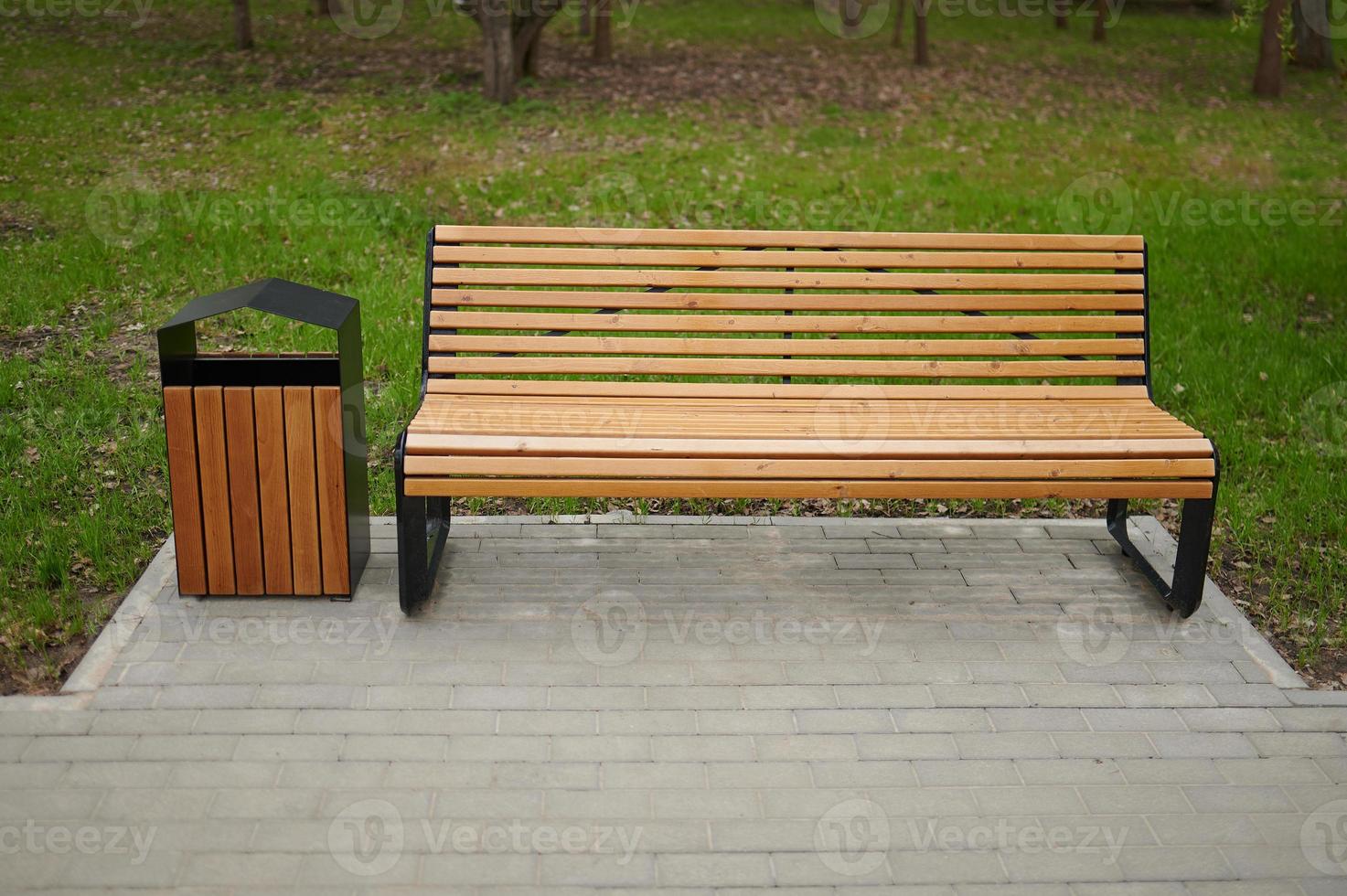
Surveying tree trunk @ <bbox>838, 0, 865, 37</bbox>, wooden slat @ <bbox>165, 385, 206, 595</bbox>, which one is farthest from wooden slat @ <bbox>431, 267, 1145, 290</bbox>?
tree trunk @ <bbox>838, 0, 865, 37</bbox>

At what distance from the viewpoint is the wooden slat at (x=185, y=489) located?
3.93 metres

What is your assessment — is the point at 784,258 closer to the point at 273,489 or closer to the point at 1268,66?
the point at 273,489

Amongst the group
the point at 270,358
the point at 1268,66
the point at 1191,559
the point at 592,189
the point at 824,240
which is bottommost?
the point at 1191,559

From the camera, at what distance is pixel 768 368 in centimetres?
463

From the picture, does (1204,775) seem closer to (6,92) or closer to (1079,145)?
(1079,145)

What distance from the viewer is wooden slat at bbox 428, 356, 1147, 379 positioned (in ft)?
14.7

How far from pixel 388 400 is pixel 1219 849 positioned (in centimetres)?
401

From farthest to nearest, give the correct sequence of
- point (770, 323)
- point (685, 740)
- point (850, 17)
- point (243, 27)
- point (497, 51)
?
point (850, 17)
point (243, 27)
point (497, 51)
point (770, 323)
point (685, 740)

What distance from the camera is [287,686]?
3.67m

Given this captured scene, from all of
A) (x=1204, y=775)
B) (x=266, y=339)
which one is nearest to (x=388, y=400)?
(x=266, y=339)

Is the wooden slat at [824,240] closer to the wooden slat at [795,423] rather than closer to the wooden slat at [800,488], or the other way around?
the wooden slat at [795,423]

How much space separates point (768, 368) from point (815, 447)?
730mm

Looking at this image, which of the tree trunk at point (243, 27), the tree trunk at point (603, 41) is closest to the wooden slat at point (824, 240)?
the tree trunk at point (603, 41)

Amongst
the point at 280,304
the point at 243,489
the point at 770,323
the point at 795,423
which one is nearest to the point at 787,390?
the point at 770,323
